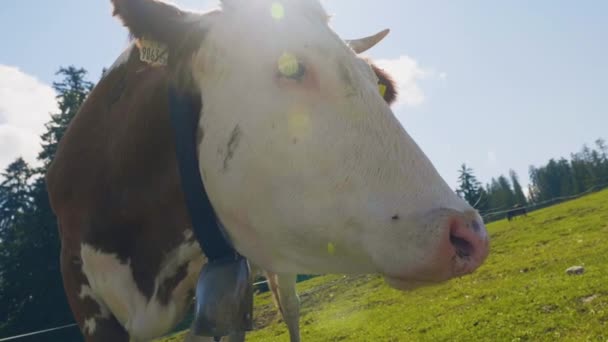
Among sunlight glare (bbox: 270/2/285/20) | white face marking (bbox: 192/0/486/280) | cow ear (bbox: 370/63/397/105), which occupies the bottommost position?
white face marking (bbox: 192/0/486/280)

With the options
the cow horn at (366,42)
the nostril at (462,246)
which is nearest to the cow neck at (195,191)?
the nostril at (462,246)

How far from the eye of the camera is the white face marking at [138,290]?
8.64ft

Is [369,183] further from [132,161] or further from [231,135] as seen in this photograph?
[132,161]

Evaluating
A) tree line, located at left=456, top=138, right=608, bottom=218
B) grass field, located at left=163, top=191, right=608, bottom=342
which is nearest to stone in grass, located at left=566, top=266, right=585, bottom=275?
grass field, located at left=163, top=191, right=608, bottom=342

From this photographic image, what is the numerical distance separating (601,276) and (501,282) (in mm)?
3216

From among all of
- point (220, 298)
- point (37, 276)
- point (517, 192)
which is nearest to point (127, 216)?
point (220, 298)

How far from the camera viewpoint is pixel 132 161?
8.52ft

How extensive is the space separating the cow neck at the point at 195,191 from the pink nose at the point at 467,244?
1.01 meters

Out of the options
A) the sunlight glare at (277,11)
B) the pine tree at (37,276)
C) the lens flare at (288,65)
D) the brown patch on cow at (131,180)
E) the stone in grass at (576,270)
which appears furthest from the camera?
the pine tree at (37,276)

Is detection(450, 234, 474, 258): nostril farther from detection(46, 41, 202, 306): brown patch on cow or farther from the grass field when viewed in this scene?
the grass field

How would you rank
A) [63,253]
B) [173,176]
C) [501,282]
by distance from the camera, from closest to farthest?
[173,176] → [63,253] → [501,282]

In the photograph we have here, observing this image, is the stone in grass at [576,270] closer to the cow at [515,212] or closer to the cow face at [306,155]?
the cow face at [306,155]

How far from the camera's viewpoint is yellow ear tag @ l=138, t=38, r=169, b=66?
2188 mm

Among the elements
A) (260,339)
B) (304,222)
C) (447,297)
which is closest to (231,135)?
(304,222)
